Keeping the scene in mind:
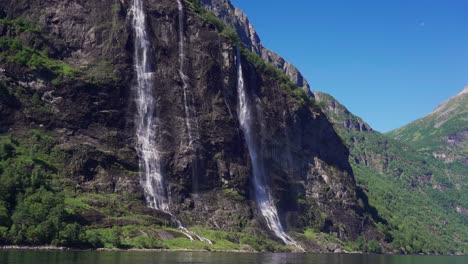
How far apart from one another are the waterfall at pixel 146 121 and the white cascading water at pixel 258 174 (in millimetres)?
34450

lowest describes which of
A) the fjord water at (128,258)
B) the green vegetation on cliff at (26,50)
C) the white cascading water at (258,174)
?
the fjord water at (128,258)

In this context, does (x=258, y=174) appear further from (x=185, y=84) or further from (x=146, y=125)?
(x=146, y=125)

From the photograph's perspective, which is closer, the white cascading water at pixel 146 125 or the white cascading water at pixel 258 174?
the white cascading water at pixel 146 125

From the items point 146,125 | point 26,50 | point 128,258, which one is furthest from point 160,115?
point 128,258

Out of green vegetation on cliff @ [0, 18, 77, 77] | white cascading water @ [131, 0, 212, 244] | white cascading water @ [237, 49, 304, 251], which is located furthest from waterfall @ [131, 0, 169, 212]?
white cascading water @ [237, 49, 304, 251]

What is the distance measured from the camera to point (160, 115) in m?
162

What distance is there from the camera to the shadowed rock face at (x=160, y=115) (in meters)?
144

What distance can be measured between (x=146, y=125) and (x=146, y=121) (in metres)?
1.29

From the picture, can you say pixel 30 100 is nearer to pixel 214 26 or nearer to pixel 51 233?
pixel 51 233

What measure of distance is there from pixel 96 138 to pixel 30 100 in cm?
1890

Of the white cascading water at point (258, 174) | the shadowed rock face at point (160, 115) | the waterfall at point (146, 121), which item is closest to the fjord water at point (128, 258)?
the waterfall at point (146, 121)

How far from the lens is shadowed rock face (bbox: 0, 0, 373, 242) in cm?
14425

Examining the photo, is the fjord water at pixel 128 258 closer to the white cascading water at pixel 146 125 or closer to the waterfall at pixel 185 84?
the white cascading water at pixel 146 125

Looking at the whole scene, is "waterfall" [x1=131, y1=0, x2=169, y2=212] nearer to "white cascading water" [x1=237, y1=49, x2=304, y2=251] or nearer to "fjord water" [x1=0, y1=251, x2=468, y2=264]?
"white cascading water" [x1=237, y1=49, x2=304, y2=251]
